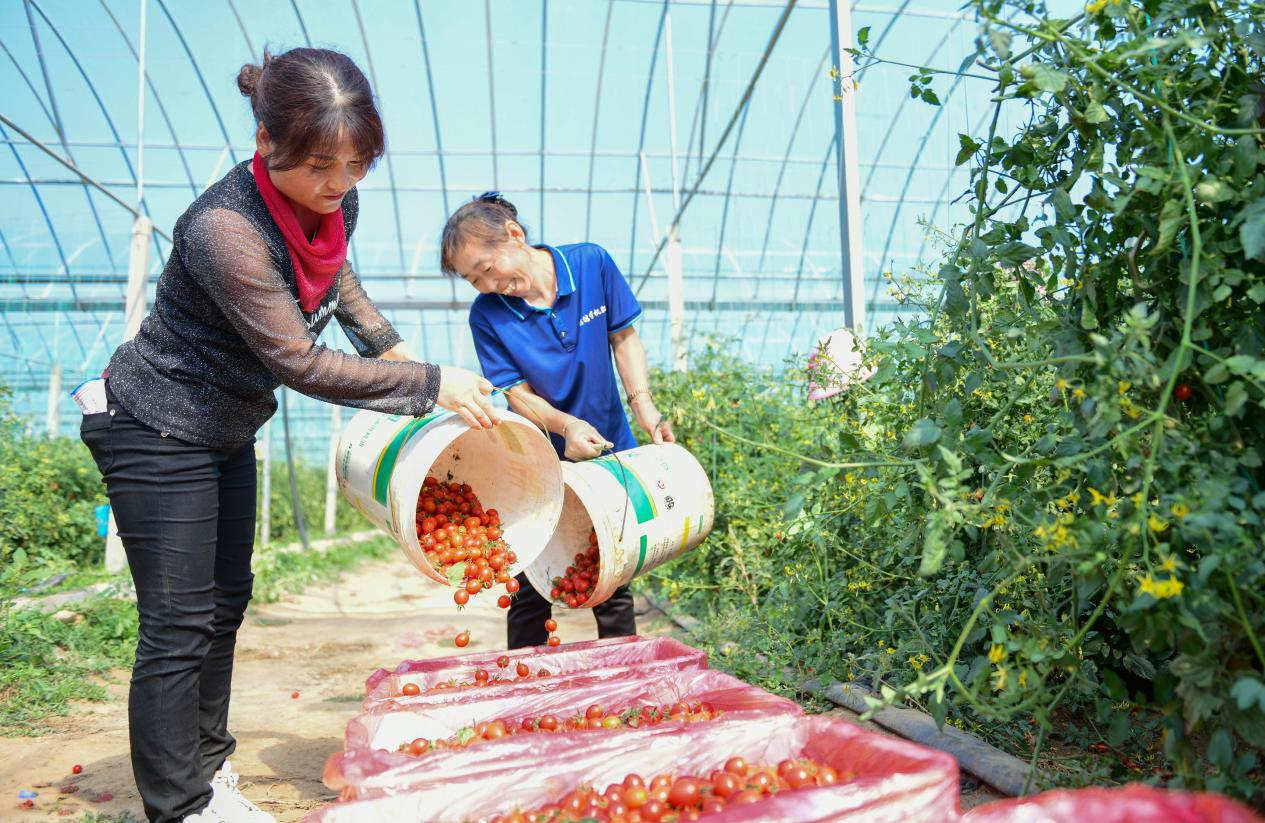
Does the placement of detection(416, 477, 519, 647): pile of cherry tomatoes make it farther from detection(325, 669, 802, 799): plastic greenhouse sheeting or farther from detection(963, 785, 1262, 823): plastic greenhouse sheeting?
detection(963, 785, 1262, 823): plastic greenhouse sheeting

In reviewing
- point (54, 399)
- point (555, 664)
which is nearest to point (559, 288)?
point (555, 664)

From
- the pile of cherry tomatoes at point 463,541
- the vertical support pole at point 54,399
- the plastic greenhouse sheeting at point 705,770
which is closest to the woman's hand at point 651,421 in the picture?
the pile of cherry tomatoes at point 463,541

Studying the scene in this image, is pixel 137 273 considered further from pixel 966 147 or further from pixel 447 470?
pixel 966 147

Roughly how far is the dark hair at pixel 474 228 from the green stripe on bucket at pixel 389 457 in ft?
1.66

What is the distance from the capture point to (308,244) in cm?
186

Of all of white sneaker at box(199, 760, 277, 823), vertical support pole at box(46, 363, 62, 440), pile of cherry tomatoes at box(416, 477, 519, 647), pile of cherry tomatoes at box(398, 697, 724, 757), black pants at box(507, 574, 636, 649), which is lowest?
vertical support pole at box(46, 363, 62, 440)

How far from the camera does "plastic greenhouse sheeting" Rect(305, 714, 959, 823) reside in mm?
1268

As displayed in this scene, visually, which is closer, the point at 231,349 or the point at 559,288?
the point at 231,349

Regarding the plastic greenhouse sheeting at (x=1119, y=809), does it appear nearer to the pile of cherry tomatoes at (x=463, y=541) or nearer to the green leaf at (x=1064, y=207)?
the green leaf at (x=1064, y=207)

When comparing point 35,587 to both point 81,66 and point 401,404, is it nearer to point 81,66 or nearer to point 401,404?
point 401,404

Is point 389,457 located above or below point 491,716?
above

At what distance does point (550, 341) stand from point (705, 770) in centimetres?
130

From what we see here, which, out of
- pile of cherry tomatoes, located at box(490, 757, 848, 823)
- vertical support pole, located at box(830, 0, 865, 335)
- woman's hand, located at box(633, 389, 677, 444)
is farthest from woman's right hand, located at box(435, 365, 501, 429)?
vertical support pole, located at box(830, 0, 865, 335)

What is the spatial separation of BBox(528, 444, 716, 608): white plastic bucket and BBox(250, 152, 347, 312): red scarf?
0.69m
